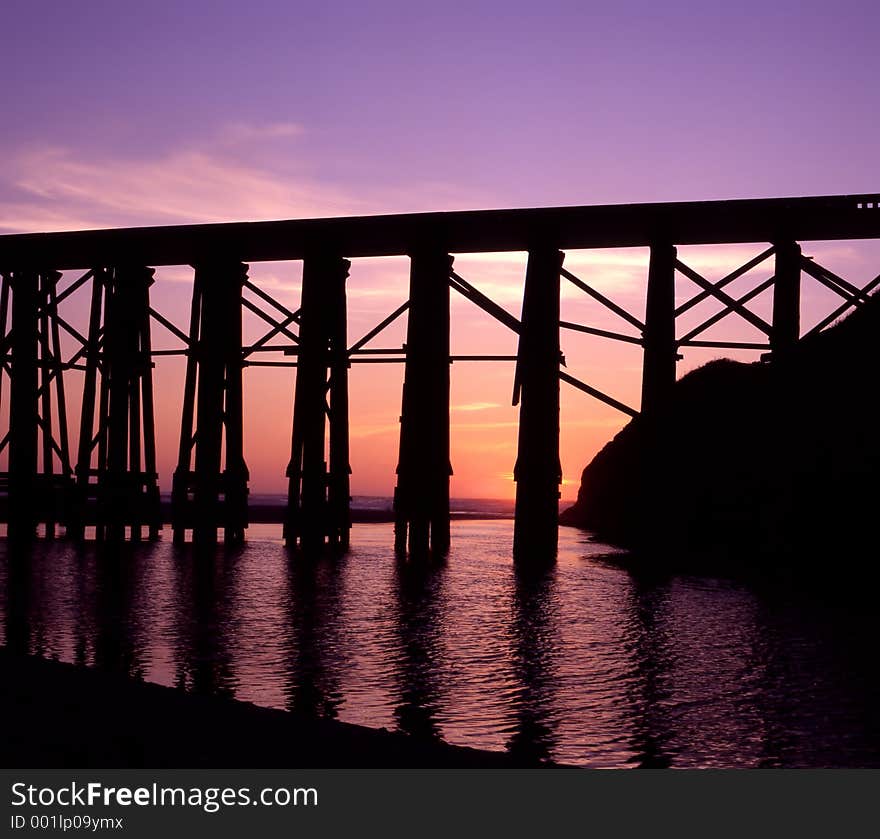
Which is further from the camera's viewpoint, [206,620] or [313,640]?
[206,620]

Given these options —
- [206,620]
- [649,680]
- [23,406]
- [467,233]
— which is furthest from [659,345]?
[23,406]

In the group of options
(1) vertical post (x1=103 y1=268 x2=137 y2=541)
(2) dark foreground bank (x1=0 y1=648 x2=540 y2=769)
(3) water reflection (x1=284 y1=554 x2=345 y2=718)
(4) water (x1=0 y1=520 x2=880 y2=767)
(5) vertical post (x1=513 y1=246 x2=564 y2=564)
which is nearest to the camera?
(2) dark foreground bank (x1=0 y1=648 x2=540 y2=769)

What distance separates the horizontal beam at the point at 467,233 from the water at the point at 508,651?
15.8ft

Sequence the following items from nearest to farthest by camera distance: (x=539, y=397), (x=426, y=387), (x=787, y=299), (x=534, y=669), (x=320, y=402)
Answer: (x=534, y=669) < (x=787, y=299) < (x=539, y=397) < (x=426, y=387) < (x=320, y=402)

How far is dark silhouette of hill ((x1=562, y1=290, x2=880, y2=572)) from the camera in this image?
14.0 meters

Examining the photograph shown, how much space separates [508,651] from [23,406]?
14113 mm

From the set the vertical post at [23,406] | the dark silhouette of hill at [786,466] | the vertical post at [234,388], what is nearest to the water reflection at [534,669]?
the dark silhouette of hill at [786,466]

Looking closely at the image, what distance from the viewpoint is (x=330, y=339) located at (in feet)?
58.3

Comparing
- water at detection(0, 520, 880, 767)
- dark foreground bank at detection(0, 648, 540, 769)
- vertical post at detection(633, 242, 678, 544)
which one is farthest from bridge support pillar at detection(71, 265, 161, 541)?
dark foreground bank at detection(0, 648, 540, 769)

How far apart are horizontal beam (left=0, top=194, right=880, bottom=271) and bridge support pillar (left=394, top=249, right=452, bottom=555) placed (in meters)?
0.46

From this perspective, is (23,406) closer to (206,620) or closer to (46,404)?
(46,404)

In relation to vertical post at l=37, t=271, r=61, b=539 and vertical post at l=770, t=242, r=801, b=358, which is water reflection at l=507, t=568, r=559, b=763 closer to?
vertical post at l=770, t=242, r=801, b=358

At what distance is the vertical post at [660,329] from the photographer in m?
15.3
